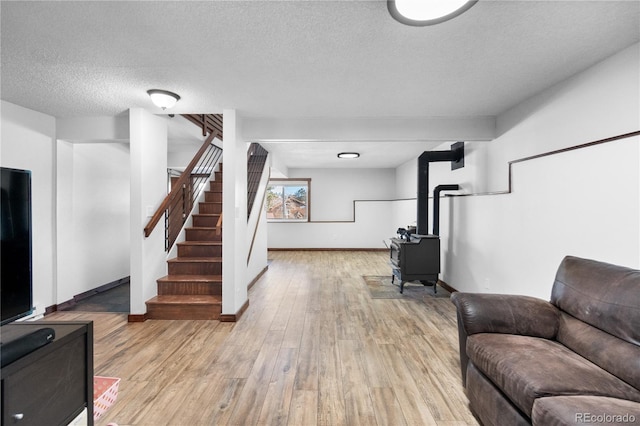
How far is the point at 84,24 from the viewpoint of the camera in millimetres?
1722

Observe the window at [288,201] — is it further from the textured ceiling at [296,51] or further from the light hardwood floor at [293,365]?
the textured ceiling at [296,51]

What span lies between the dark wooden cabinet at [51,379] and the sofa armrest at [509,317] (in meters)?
2.07

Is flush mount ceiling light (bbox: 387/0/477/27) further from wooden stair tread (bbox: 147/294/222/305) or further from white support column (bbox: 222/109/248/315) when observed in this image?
wooden stair tread (bbox: 147/294/222/305)

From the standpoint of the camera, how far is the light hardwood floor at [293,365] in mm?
1780

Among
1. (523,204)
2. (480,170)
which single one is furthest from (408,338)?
(480,170)

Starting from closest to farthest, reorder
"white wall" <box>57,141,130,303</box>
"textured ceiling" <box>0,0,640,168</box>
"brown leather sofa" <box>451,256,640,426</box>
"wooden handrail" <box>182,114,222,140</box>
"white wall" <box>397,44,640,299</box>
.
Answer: "brown leather sofa" <box>451,256,640,426</box> < "textured ceiling" <box>0,0,640,168</box> < "white wall" <box>397,44,640,299</box> < "white wall" <box>57,141,130,303</box> < "wooden handrail" <box>182,114,222,140</box>

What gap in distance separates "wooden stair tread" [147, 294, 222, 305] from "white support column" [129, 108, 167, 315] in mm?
114

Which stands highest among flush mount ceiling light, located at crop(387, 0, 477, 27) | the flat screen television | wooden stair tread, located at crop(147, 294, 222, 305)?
flush mount ceiling light, located at crop(387, 0, 477, 27)

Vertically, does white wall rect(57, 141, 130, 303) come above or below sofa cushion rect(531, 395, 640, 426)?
above

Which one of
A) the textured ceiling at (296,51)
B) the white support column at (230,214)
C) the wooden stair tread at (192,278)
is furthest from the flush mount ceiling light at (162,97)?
the wooden stair tread at (192,278)

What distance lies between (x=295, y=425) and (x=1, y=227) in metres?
1.75

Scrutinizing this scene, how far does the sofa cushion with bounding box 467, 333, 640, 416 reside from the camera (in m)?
1.27

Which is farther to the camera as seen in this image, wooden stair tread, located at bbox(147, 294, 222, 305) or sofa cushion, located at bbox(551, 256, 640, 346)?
wooden stair tread, located at bbox(147, 294, 222, 305)

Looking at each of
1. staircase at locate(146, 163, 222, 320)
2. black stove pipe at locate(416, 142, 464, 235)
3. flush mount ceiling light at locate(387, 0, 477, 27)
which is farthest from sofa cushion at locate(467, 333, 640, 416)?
black stove pipe at locate(416, 142, 464, 235)
